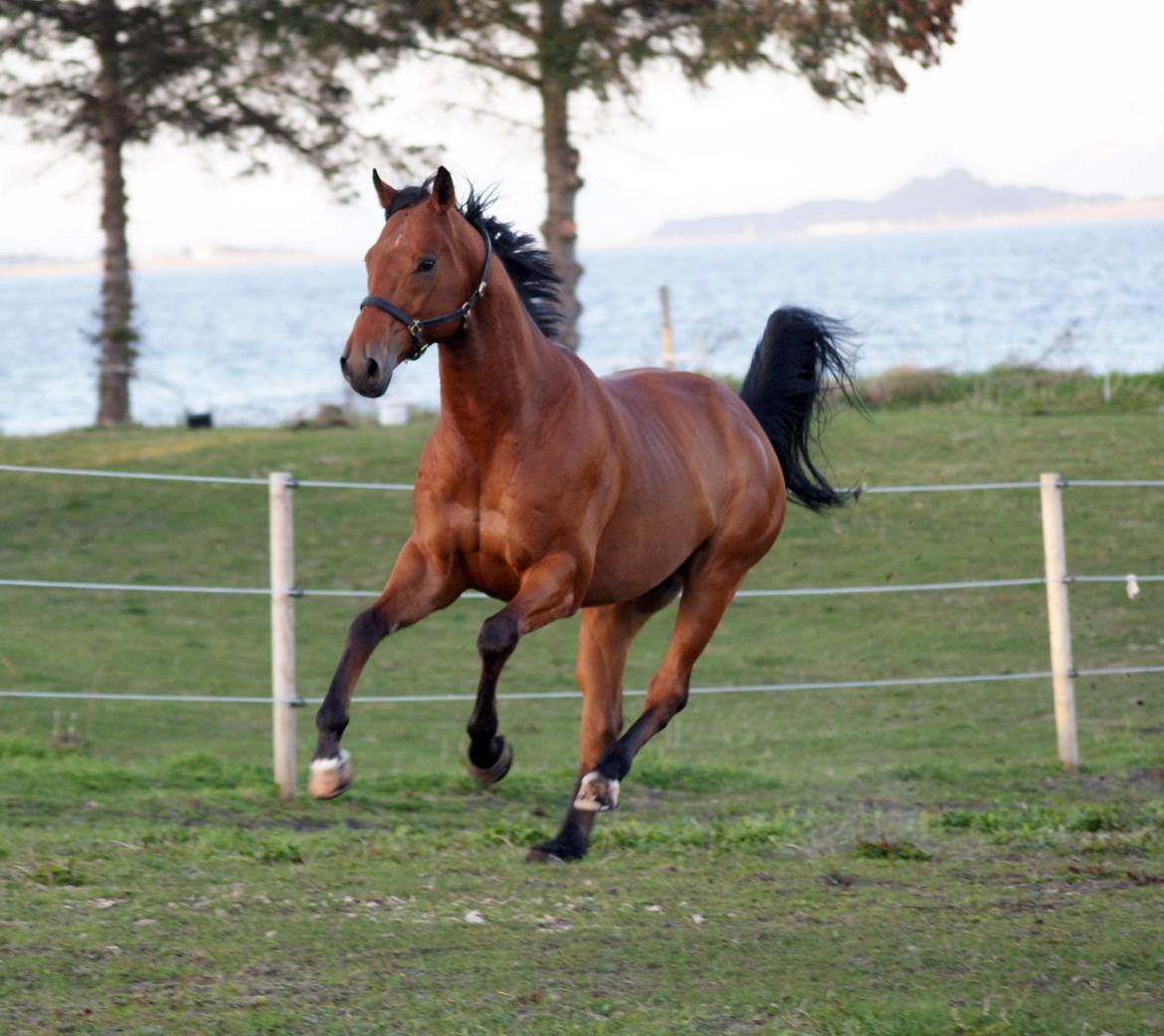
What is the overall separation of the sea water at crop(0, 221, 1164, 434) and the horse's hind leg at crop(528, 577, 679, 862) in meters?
1.85

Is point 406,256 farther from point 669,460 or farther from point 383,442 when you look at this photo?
point 383,442

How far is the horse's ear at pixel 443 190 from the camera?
4145 millimetres

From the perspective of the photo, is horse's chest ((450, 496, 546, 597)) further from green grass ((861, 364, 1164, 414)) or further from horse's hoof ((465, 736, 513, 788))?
green grass ((861, 364, 1164, 414))

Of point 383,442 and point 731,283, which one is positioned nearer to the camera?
point 383,442

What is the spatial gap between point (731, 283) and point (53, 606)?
8077 cm

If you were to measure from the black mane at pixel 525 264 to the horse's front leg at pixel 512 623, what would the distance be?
0.90 m

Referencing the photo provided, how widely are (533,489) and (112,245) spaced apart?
12574mm

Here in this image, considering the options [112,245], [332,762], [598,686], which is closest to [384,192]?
[332,762]

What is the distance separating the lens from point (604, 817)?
269 inches

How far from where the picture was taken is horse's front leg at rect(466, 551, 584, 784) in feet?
13.8

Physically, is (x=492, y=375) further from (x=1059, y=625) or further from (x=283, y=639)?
(x=1059, y=625)

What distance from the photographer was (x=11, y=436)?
15.6 m

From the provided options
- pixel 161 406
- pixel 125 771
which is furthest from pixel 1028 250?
pixel 125 771

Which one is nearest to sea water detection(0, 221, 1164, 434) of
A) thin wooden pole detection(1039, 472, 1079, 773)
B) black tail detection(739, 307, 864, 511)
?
black tail detection(739, 307, 864, 511)
